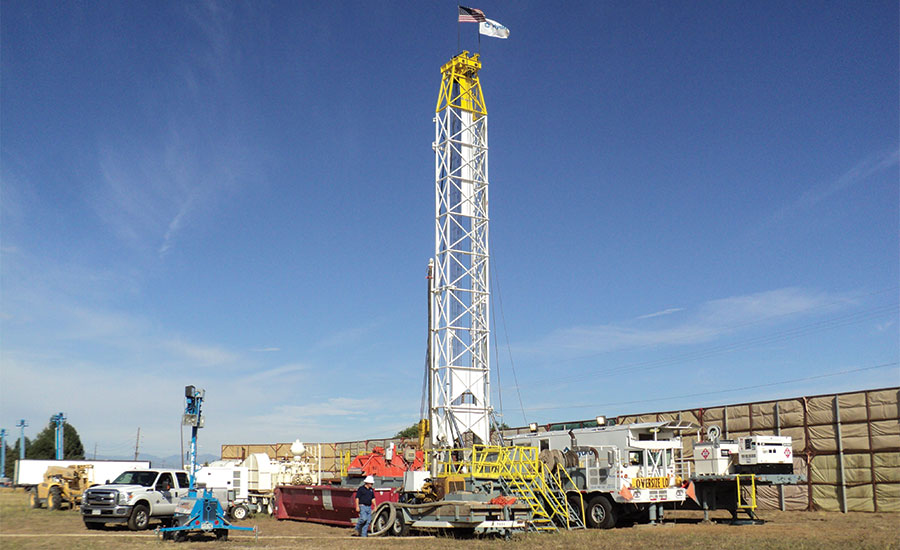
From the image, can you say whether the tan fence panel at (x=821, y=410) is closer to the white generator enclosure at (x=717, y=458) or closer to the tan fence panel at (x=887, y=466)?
the tan fence panel at (x=887, y=466)

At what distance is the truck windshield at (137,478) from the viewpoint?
23.4 metres


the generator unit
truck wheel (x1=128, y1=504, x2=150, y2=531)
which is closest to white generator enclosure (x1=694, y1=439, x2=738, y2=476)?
the generator unit

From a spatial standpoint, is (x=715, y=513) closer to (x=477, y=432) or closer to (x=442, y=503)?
(x=477, y=432)

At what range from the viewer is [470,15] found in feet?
126

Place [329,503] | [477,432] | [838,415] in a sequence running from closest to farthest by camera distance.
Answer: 1. [329,503]
2. [838,415]
3. [477,432]

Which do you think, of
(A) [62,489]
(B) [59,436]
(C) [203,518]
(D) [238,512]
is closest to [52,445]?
(B) [59,436]

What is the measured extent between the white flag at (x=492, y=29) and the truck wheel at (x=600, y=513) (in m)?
25.1

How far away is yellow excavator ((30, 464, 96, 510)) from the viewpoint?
32219 millimetres

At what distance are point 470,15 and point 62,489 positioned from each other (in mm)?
28358

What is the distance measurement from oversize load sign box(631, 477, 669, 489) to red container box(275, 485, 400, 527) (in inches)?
263

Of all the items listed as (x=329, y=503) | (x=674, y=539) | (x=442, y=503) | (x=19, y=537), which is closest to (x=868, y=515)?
(x=674, y=539)

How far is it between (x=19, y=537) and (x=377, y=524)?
28.9ft

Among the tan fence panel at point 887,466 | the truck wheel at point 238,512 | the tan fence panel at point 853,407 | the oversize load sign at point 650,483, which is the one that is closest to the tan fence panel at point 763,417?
the tan fence panel at point 853,407

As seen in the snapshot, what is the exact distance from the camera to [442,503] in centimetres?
1892
